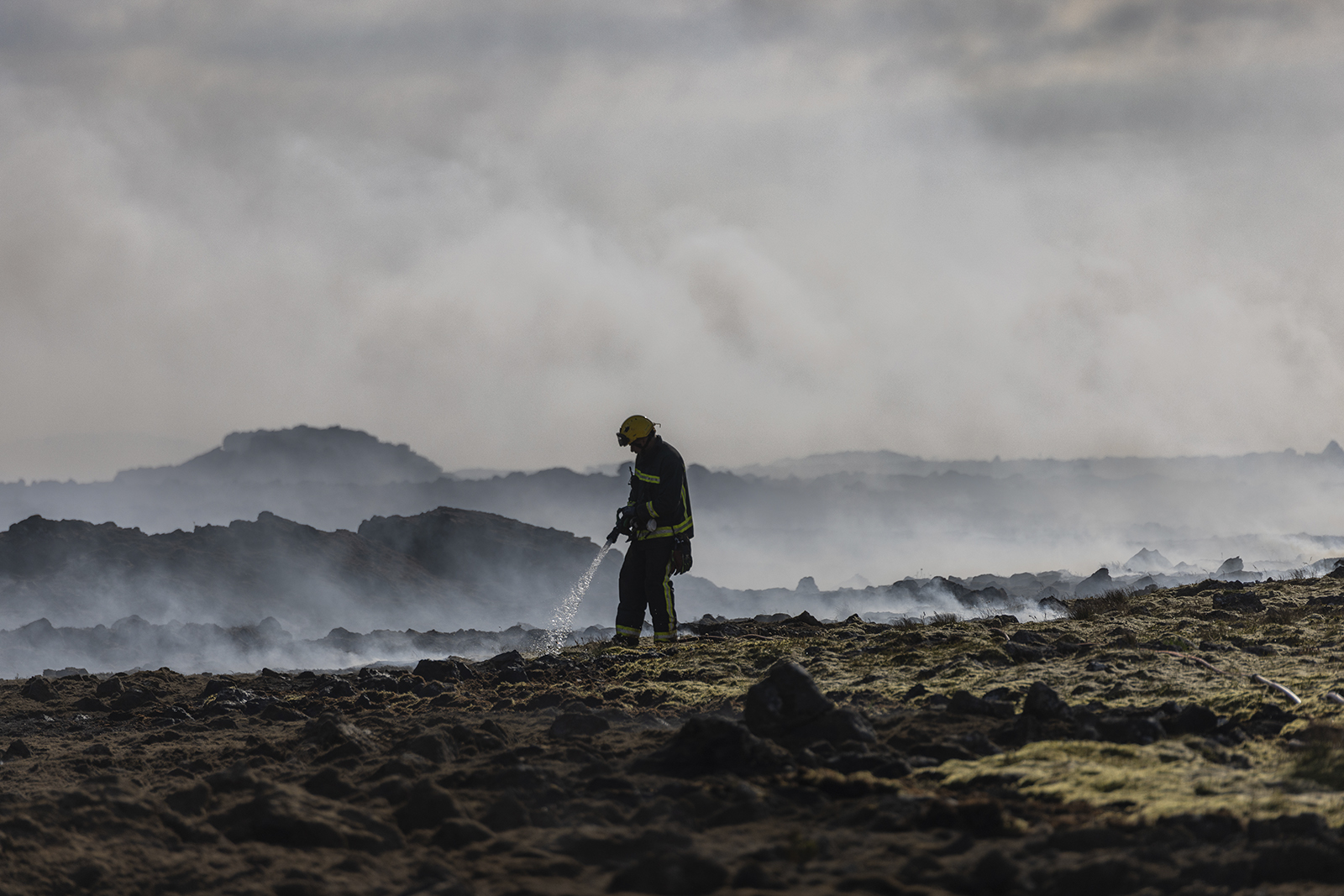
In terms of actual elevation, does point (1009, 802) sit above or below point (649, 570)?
below

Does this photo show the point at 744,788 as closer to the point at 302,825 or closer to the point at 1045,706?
the point at 302,825

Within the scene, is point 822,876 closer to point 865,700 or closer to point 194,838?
point 194,838

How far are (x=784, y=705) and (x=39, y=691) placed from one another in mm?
9468

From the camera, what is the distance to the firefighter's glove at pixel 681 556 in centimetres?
1366

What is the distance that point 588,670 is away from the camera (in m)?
10.7

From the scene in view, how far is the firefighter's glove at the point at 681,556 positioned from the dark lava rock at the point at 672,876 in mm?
9618

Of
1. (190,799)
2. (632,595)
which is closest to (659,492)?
(632,595)

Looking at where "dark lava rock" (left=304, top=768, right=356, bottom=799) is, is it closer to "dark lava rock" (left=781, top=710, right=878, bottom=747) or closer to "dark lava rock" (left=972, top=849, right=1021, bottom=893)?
"dark lava rock" (left=781, top=710, right=878, bottom=747)

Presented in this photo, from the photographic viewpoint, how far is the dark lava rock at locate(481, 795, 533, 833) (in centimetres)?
490

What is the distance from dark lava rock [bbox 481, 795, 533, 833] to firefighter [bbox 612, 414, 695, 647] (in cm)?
828

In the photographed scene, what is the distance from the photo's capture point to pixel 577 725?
7027mm

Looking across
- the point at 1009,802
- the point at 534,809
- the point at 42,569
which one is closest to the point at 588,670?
the point at 534,809

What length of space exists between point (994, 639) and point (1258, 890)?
24.2ft

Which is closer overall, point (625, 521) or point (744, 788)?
point (744, 788)
